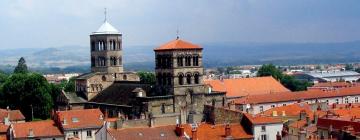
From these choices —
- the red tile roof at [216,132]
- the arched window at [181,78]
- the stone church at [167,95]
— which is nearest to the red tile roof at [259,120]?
the red tile roof at [216,132]

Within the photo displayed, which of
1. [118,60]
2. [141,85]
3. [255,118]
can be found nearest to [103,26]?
[118,60]

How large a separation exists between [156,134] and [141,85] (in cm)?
3400

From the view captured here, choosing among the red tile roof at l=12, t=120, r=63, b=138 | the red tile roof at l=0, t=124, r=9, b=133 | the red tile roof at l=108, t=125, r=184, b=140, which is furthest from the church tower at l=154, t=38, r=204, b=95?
the red tile roof at l=108, t=125, r=184, b=140

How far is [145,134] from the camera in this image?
208 ft

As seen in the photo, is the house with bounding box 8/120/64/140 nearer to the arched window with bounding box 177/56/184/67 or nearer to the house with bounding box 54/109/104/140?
the house with bounding box 54/109/104/140

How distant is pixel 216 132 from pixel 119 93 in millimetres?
36648

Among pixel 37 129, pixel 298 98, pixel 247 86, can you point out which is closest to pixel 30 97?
pixel 37 129

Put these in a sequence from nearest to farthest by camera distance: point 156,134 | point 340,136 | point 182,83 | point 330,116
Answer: point 340,136 → point 156,134 → point 330,116 → point 182,83

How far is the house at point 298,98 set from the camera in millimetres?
109894

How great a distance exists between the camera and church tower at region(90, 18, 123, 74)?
113812mm

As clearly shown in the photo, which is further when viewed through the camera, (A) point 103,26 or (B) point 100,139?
(A) point 103,26

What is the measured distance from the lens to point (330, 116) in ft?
226

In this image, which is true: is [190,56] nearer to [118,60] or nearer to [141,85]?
[141,85]

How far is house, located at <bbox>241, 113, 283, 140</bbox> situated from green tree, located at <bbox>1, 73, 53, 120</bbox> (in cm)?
4975
